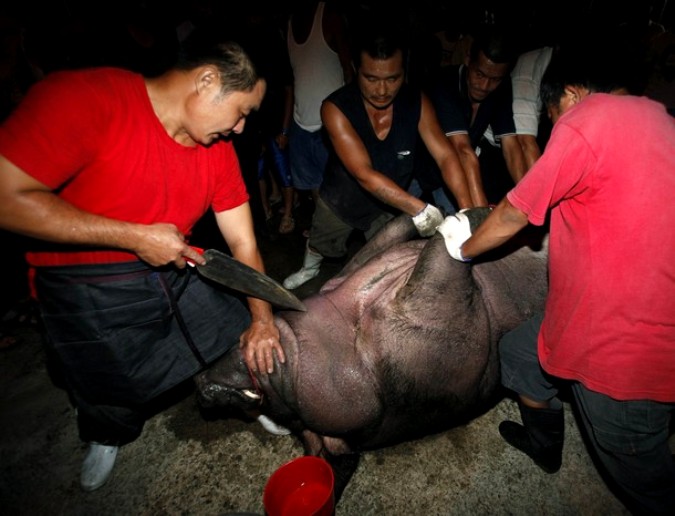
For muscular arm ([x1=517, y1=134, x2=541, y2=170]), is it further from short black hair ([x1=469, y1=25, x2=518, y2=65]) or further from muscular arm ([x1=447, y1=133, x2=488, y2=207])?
short black hair ([x1=469, y1=25, x2=518, y2=65])

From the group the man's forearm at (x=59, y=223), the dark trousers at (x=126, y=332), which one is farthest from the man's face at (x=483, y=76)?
the man's forearm at (x=59, y=223)

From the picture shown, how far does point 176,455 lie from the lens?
2734 millimetres

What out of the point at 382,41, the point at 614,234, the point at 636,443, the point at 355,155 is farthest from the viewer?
the point at 355,155

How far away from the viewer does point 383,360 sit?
2459mm

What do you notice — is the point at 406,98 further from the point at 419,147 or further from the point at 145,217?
the point at 145,217

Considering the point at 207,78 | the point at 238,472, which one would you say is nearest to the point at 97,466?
the point at 238,472

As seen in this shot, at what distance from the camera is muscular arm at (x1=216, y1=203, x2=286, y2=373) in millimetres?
2312

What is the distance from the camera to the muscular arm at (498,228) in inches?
70.5

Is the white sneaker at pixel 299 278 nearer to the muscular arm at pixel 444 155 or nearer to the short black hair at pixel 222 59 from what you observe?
the muscular arm at pixel 444 155

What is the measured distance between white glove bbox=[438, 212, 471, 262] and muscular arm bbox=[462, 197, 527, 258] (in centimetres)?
13

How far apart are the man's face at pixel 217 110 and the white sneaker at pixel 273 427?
206cm

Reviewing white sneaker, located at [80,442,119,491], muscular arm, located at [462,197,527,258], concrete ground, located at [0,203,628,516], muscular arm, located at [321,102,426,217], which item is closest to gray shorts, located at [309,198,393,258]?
muscular arm, located at [321,102,426,217]

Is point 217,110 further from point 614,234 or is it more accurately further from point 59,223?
point 614,234

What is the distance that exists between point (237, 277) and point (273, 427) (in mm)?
1392
